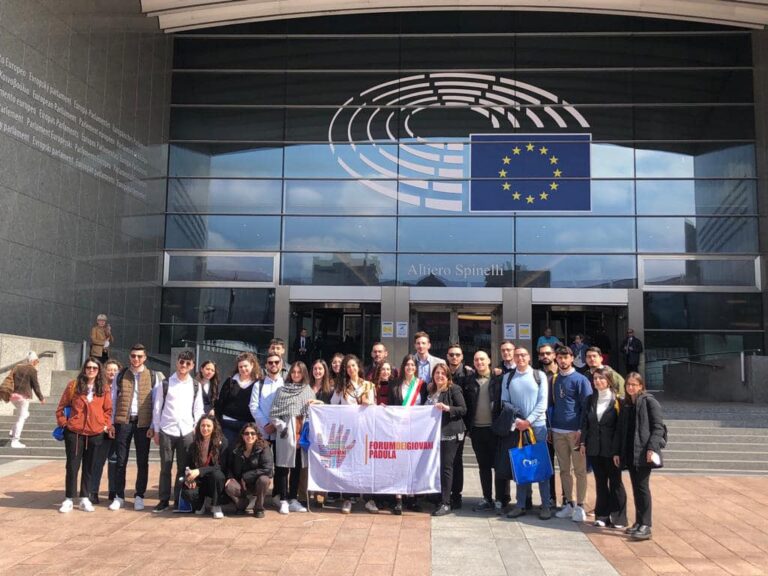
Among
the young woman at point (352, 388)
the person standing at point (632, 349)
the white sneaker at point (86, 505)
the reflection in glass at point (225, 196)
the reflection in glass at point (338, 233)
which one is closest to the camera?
the white sneaker at point (86, 505)

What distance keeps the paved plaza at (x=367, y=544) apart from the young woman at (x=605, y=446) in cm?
30

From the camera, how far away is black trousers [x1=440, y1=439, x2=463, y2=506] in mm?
7832

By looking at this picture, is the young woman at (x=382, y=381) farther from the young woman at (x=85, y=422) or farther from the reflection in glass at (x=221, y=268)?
the reflection in glass at (x=221, y=268)

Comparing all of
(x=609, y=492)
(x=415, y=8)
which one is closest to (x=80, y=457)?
(x=609, y=492)

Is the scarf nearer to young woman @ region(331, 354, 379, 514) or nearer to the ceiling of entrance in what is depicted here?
young woman @ region(331, 354, 379, 514)

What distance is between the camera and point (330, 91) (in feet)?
71.0

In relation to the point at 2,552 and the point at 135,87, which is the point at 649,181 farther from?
the point at 2,552

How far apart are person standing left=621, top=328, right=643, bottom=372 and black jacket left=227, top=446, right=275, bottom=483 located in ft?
42.7

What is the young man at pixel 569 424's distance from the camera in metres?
7.70

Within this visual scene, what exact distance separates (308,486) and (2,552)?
294cm

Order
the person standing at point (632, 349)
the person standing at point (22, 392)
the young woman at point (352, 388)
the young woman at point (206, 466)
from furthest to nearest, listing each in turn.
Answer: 1. the person standing at point (632, 349)
2. the person standing at point (22, 392)
3. the young woman at point (352, 388)
4. the young woman at point (206, 466)

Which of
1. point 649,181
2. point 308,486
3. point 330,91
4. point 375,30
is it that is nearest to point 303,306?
point 330,91

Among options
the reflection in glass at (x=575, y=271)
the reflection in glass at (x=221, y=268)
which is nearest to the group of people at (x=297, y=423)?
the reflection in glass at (x=575, y=271)

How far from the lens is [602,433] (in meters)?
7.31
